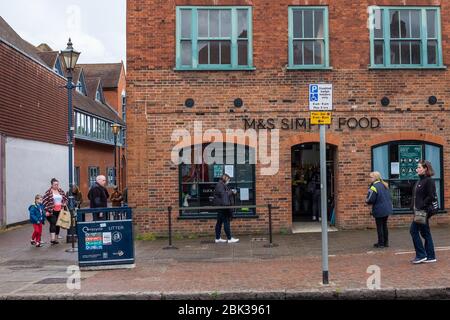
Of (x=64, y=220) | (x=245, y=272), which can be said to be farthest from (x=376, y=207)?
(x=64, y=220)

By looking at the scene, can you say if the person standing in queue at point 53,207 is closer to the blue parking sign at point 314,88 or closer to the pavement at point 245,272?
the pavement at point 245,272

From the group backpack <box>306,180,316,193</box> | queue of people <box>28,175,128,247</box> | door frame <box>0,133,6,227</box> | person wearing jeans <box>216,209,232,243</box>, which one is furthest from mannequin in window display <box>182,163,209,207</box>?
door frame <box>0,133,6,227</box>

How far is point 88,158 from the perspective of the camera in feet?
120

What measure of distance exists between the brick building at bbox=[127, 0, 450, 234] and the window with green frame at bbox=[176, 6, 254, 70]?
0.09ft

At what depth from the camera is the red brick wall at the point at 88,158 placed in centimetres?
3400

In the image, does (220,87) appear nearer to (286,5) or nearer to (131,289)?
(286,5)

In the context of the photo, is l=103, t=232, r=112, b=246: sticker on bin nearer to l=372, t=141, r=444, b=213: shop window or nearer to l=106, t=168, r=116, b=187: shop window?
l=372, t=141, r=444, b=213: shop window

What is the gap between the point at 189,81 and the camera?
15.0 m

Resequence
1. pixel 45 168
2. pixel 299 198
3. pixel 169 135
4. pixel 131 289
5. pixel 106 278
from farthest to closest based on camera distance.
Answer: pixel 45 168 → pixel 299 198 → pixel 169 135 → pixel 106 278 → pixel 131 289

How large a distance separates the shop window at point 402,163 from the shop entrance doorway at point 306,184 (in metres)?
2.12

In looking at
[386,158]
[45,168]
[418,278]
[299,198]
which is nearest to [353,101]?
[386,158]

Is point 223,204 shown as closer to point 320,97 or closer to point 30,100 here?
point 320,97

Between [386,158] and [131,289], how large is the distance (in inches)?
356

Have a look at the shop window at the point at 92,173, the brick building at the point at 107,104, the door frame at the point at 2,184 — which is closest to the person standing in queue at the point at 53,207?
the door frame at the point at 2,184
